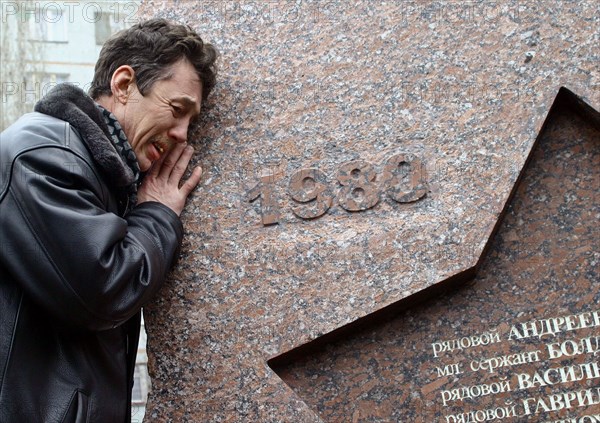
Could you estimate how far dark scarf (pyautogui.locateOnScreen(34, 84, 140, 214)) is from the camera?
3.00m

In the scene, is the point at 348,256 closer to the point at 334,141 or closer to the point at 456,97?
the point at 334,141

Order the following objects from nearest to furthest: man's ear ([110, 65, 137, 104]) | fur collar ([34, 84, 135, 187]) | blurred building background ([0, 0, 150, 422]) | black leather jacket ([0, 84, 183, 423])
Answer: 1. black leather jacket ([0, 84, 183, 423])
2. fur collar ([34, 84, 135, 187])
3. man's ear ([110, 65, 137, 104])
4. blurred building background ([0, 0, 150, 422])

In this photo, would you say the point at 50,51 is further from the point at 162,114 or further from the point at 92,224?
the point at 92,224

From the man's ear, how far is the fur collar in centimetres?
17

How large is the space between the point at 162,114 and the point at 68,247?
684 millimetres

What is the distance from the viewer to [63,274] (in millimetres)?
2713

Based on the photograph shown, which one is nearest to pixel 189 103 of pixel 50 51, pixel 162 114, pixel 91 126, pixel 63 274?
pixel 162 114

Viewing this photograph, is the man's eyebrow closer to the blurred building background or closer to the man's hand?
the man's hand

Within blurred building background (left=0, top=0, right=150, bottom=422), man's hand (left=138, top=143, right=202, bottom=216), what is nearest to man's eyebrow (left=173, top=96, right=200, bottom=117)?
man's hand (left=138, top=143, right=202, bottom=216)

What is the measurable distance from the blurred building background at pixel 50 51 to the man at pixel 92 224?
647 centimetres

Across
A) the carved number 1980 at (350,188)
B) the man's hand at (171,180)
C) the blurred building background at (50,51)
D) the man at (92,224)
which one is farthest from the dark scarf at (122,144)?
the blurred building background at (50,51)

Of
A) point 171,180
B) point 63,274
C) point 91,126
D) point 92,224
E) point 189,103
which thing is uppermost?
point 189,103

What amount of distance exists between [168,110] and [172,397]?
93 centimetres

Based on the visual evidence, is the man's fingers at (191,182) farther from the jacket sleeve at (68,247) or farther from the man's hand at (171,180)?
the jacket sleeve at (68,247)
